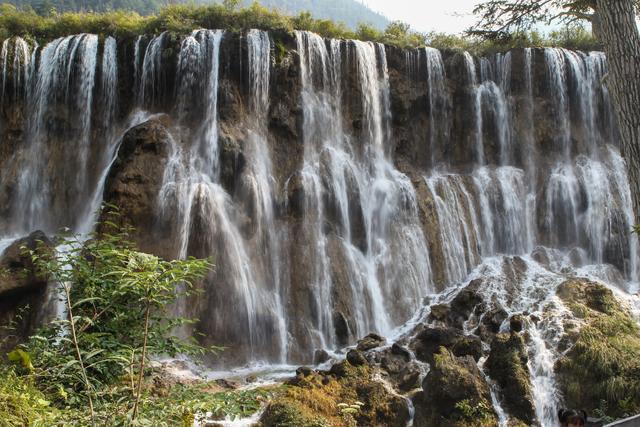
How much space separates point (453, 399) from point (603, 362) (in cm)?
385

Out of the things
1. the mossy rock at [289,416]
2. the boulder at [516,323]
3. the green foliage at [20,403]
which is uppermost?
the green foliage at [20,403]

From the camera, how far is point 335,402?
10.5 meters

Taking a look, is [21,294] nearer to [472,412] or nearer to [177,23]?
[177,23]

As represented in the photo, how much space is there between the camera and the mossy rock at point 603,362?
35.9 feet

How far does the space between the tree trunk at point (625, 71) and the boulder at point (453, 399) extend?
18.5 feet

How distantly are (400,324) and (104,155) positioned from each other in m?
11.5

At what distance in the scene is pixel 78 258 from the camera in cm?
411

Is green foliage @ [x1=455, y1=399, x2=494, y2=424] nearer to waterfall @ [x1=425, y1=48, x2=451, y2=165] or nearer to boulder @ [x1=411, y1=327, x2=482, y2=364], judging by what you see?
boulder @ [x1=411, y1=327, x2=482, y2=364]

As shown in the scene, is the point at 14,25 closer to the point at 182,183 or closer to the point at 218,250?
the point at 182,183

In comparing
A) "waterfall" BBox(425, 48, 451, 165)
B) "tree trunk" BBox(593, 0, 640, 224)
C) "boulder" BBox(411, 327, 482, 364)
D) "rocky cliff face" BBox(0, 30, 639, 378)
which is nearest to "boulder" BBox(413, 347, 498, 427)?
"boulder" BBox(411, 327, 482, 364)

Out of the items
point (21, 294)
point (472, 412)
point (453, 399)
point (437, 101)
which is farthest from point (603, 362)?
point (21, 294)

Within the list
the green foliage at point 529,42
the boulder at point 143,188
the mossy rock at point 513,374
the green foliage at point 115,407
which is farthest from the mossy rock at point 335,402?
the green foliage at point 529,42

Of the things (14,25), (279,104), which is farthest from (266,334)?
(14,25)

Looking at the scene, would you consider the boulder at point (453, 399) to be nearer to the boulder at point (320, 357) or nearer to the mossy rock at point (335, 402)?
the mossy rock at point (335, 402)
